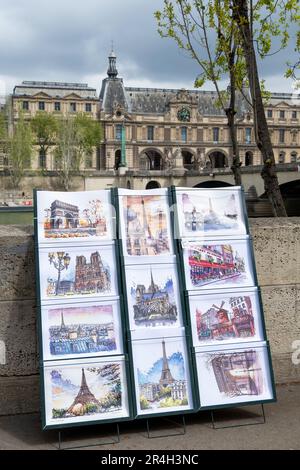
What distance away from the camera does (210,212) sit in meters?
4.61

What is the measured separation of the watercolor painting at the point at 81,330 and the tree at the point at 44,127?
242ft

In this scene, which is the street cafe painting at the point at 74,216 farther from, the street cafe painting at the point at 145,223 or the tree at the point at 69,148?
the tree at the point at 69,148

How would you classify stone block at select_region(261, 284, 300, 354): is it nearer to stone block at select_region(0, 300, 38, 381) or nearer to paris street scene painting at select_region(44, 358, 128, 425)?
paris street scene painting at select_region(44, 358, 128, 425)

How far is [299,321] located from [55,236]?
Answer: 7.45 feet

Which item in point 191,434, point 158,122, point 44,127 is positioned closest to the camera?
point 191,434

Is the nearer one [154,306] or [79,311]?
[79,311]

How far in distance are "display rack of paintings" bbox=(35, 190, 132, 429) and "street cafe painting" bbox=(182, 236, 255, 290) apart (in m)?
0.55

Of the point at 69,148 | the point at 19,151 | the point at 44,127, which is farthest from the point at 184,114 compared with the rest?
the point at 19,151

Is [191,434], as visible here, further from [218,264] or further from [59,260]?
[59,260]

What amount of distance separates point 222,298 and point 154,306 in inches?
20.1

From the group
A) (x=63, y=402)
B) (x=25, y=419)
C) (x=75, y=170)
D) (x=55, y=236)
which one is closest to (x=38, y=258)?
(x=55, y=236)

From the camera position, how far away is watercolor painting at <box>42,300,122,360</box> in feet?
13.6

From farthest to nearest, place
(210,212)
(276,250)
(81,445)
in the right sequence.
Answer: (276,250)
(210,212)
(81,445)
